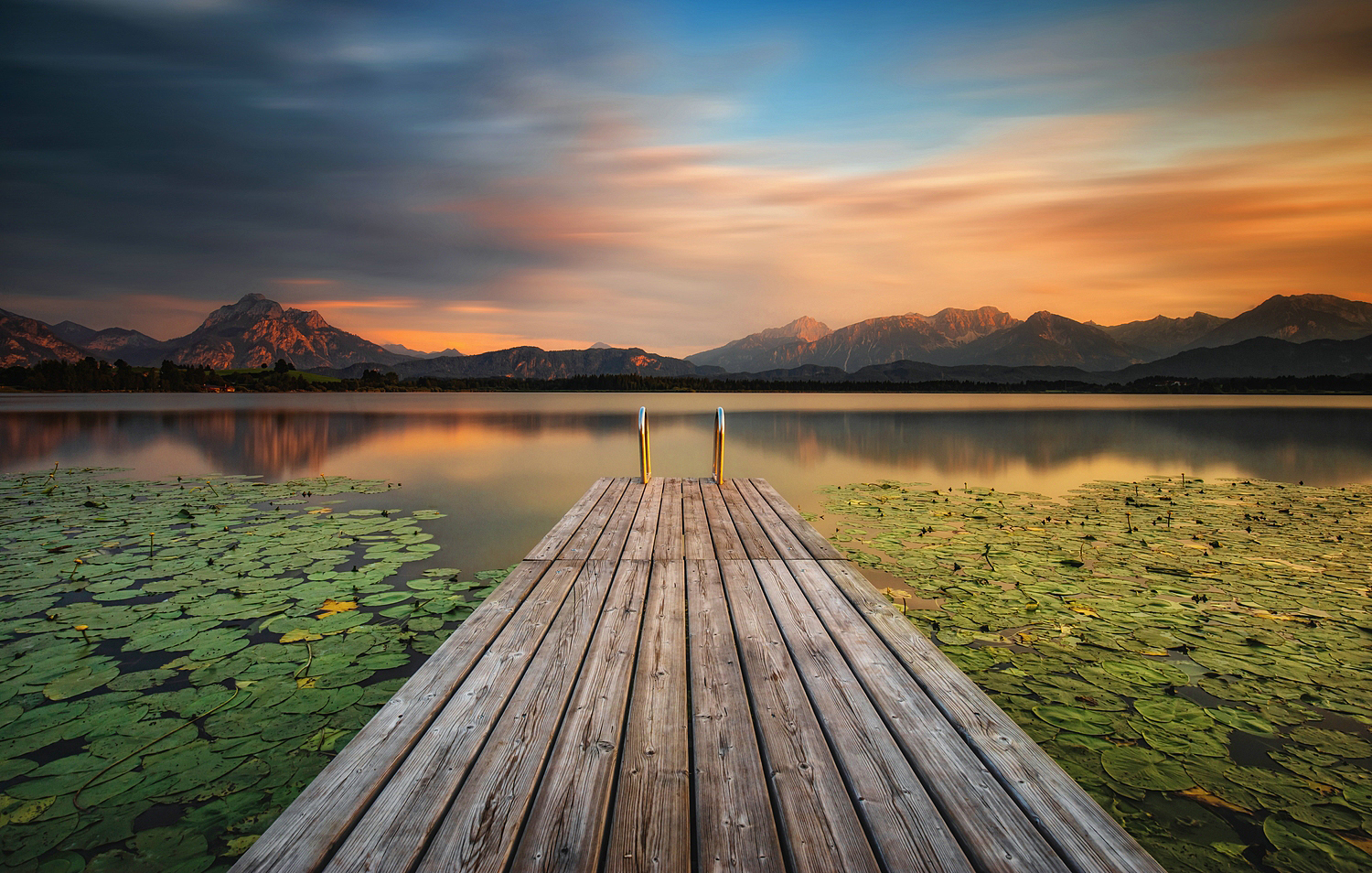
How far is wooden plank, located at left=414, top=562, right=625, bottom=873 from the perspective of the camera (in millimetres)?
1634

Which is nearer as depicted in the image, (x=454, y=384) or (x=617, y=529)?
(x=617, y=529)

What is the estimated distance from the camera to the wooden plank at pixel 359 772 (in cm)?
163

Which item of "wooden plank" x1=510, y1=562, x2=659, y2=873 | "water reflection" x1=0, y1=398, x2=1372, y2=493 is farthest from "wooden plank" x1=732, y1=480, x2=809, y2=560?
"water reflection" x1=0, y1=398, x2=1372, y2=493

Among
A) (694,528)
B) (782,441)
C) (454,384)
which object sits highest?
(454,384)

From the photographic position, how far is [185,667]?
411cm

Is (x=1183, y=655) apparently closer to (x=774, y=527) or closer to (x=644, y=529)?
(x=774, y=527)

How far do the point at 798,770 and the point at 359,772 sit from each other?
60.3 inches

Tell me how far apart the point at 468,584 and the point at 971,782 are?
5.25 m

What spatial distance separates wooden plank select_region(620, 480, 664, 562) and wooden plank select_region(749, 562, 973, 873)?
203cm

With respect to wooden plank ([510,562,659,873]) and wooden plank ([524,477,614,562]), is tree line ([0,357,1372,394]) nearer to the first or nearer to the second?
wooden plank ([524,477,614,562])

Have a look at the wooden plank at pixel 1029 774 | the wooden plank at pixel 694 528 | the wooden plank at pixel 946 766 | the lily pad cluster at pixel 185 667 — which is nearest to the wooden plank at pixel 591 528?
the wooden plank at pixel 694 528

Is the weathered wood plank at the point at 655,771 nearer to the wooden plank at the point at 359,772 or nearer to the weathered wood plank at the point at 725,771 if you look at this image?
the weathered wood plank at the point at 725,771

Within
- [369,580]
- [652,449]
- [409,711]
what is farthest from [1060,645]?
[652,449]

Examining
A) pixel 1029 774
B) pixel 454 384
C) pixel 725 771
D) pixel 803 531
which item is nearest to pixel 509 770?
pixel 725 771
